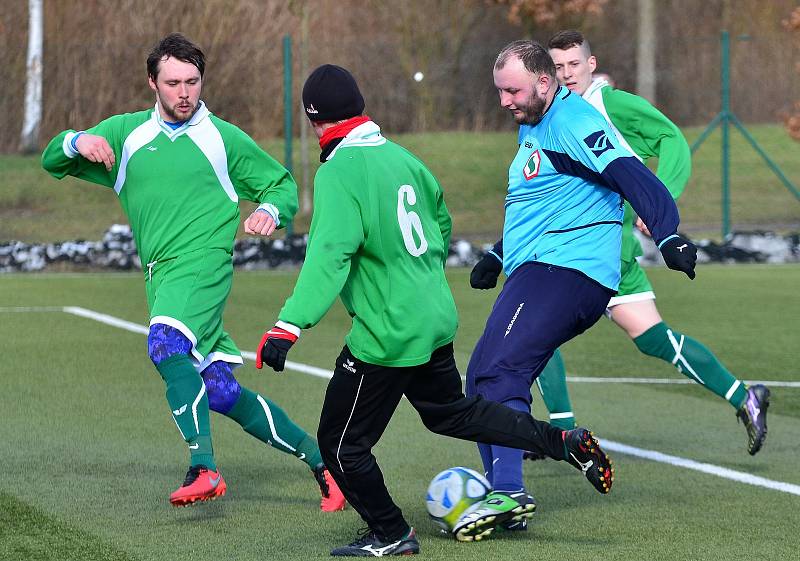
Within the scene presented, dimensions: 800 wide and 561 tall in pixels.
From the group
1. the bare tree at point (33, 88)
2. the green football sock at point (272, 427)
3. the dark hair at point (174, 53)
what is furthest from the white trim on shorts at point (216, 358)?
the bare tree at point (33, 88)

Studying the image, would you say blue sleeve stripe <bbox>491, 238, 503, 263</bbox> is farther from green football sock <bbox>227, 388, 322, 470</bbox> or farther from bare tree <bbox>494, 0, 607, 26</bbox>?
bare tree <bbox>494, 0, 607, 26</bbox>

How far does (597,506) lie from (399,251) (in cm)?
166

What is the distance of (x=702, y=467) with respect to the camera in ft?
22.4

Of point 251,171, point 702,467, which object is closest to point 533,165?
point 251,171

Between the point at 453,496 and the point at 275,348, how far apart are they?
1149mm

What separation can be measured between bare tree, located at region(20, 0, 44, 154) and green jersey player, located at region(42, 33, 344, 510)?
630 inches

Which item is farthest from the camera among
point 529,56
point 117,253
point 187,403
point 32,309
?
point 117,253

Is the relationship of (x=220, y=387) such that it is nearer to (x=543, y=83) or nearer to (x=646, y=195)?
(x=543, y=83)

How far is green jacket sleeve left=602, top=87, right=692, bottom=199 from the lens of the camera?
718 centimetres

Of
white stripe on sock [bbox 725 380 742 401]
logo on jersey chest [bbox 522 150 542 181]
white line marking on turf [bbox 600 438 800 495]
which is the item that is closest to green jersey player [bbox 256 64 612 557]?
logo on jersey chest [bbox 522 150 542 181]

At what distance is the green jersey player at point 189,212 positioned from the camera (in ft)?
19.2

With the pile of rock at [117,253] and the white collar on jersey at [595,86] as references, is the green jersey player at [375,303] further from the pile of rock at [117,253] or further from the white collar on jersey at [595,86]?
the pile of rock at [117,253]

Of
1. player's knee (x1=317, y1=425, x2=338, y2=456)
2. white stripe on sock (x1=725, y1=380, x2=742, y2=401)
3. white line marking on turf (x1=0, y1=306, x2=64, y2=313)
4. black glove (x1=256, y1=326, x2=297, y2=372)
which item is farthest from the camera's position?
white line marking on turf (x1=0, y1=306, x2=64, y2=313)

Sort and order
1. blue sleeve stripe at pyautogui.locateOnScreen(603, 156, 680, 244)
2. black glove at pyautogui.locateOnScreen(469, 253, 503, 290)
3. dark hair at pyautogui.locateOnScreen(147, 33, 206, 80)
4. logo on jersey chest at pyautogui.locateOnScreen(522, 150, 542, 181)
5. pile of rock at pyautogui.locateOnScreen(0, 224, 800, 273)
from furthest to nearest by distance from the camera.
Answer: pile of rock at pyautogui.locateOnScreen(0, 224, 800, 273) → black glove at pyautogui.locateOnScreen(469, 253, 503, 290) → dark hair at pyautogui.locateOnScreen(147, 33, 206, 80) → logo on jersey chest at pyautogui.locateOnScreen(522, 150, 542, 181) → blue sleeve stripe at pyautogui.locateOnScreen(603, 156, 680, 244)
